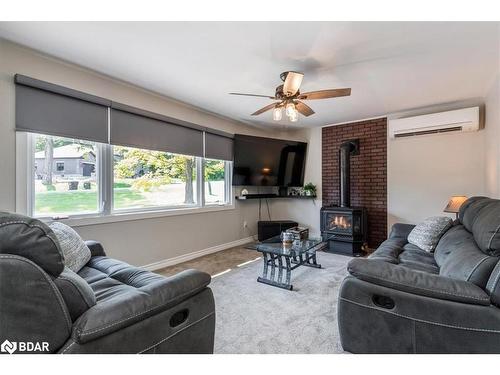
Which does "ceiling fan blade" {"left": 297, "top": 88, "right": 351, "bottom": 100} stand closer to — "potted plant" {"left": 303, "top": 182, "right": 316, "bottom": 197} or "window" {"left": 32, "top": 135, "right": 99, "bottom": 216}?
"window" {"left": 32, "top": 135, "right": 99, "bottom": 216}

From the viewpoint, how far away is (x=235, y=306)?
225cm

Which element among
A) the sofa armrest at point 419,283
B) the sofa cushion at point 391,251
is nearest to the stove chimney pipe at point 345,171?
the sofa cushion at point 391,251

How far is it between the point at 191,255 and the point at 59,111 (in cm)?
237

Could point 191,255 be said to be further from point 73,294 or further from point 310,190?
point 73,294

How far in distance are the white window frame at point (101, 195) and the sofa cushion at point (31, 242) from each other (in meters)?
1.70

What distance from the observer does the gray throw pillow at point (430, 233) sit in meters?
2.46

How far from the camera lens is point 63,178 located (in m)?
2.55

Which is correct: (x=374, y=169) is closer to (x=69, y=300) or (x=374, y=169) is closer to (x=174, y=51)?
(x=174, y=51)

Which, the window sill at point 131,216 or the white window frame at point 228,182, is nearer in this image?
the window sill at point 131,216

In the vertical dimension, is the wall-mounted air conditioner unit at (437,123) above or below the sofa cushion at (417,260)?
above

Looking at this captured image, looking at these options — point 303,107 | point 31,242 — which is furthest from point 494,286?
point 303,107

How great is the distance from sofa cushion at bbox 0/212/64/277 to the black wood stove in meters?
Result: 3.87

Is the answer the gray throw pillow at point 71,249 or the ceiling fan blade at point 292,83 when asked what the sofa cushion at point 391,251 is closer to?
the ceiling fan blade at point 292,83
